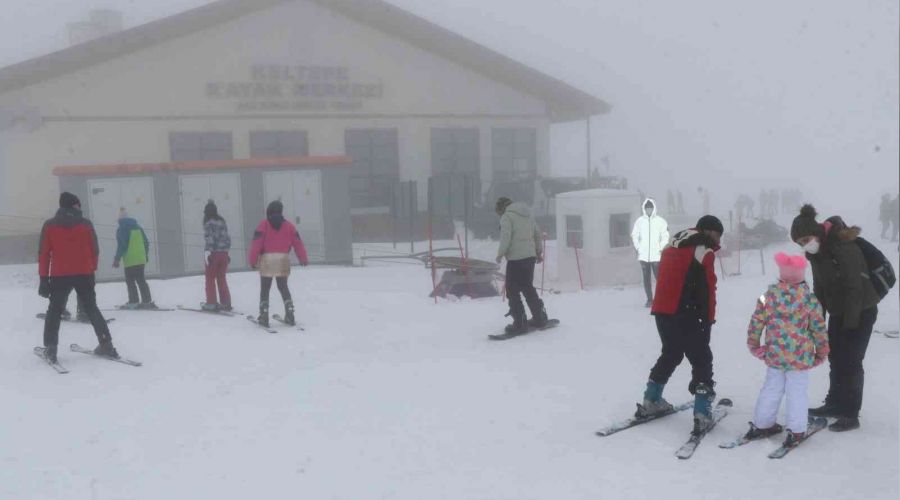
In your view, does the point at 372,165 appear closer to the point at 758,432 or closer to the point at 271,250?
the point at 271,250

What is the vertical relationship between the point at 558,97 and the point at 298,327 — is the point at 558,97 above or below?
above

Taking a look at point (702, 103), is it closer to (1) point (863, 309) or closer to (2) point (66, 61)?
(2) point (66, 61)

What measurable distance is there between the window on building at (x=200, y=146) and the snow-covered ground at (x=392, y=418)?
12.3 m

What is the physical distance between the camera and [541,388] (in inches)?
293

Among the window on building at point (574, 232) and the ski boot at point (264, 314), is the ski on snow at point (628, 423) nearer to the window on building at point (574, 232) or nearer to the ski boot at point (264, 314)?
the ski boot at point (264, 314)

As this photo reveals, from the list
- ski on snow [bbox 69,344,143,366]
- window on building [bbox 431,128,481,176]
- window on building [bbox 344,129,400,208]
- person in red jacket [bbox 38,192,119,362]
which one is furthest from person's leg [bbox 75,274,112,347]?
window on building [bbox 431,128,481,176]

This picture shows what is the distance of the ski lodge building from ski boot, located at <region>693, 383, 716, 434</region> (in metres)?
13.7

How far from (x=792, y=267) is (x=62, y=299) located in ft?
23.0

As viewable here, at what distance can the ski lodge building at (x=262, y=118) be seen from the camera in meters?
18.2

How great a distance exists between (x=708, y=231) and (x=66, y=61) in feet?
65.1

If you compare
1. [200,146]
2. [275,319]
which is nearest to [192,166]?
[200,146]

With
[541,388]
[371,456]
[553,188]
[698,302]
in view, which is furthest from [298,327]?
[553,188]

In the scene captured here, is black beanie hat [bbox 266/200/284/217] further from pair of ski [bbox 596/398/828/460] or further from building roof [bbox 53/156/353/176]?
building roof [bbox 53/156/353/176]

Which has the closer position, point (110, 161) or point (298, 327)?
point (298, 327)
